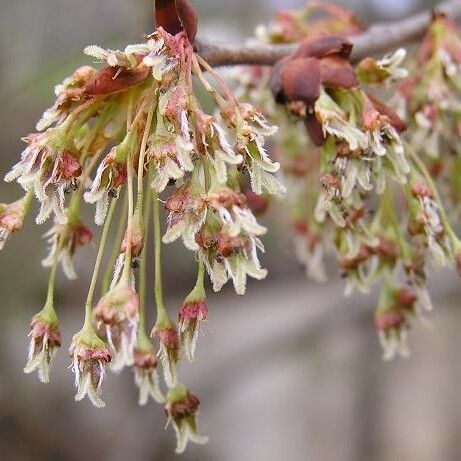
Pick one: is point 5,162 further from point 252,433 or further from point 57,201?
point 252,433

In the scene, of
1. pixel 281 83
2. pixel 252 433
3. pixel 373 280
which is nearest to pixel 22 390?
pixel 373 280

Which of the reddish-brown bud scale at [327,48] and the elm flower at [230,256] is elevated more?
the reddish-brown bud scale at [327,48]

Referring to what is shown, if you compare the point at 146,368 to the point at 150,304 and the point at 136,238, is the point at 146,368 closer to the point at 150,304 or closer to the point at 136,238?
the point at 136,238

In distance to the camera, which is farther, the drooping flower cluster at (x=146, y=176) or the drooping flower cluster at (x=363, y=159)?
the drooping flower cluster at (x=363, y=159)

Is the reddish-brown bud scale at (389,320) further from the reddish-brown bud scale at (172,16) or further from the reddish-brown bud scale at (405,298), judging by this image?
the reddish-brown bud scale at (172,16)

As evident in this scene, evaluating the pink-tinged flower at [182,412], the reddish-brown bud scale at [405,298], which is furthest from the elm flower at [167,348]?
the reddish-brown bud scale at [405,298]

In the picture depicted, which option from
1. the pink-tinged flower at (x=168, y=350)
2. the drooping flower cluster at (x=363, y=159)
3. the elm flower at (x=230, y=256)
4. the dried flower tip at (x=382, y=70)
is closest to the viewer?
the elm flower at (x=230, y=256)

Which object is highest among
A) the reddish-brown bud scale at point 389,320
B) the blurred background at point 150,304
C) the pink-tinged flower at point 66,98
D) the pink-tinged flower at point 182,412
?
the pink-tinged flower at point 66,98

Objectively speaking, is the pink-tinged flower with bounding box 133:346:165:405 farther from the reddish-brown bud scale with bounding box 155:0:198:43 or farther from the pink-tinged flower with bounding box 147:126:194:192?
the reddish-brown bud scale with bounding box 155:0:198:43
